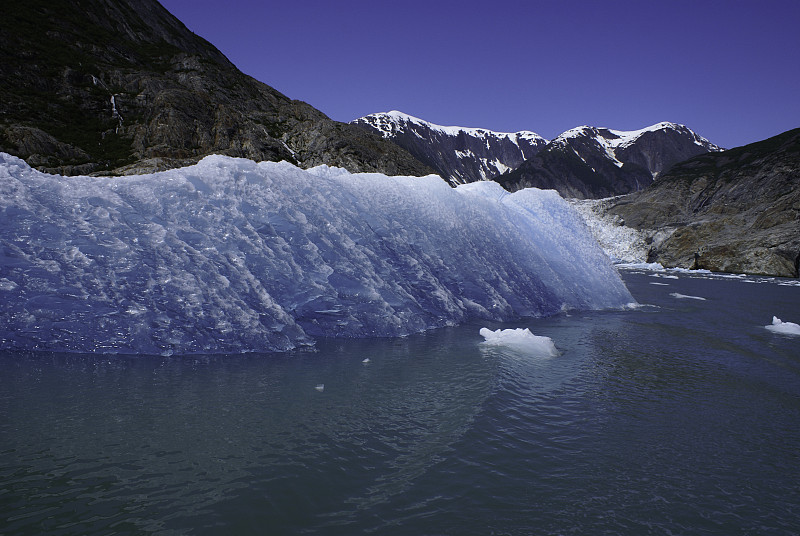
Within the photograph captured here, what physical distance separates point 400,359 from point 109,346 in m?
5.13

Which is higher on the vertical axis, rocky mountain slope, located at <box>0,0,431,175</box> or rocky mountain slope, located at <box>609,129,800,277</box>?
rocky mountain slope, located at <box>0,0,431,175</box>

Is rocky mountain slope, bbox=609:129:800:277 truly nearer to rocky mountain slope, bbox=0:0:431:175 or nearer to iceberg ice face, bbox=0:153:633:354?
rocky mountain slope, bbox=0:0:431:175

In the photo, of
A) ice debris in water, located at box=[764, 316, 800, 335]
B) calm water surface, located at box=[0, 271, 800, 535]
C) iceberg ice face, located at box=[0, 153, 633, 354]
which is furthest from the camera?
ice debris in water, located at box=[764, 316, 800, 335]

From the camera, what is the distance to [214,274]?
8.81 m

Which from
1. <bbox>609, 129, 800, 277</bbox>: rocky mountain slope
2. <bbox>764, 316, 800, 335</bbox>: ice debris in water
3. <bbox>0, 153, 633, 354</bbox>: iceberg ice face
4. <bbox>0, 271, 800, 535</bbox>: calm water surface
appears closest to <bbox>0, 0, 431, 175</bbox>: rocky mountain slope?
<bbox>609, 129, 800, 277</bbox>: rocky mountain slope

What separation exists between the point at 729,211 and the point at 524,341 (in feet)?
249

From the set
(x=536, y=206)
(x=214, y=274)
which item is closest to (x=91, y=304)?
(x=214, y=274)

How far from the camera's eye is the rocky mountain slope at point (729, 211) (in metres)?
47.1

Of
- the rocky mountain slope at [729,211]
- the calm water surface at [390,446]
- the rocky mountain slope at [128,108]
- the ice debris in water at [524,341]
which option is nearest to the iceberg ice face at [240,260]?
the calm water surface at [390,446]

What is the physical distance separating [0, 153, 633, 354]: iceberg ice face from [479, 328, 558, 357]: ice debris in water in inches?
77.3

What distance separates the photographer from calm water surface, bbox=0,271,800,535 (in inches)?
142

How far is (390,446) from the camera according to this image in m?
4.83

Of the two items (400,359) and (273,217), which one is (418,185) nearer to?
(273,217)

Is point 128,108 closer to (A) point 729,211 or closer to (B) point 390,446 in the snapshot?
(B) point 390,446
